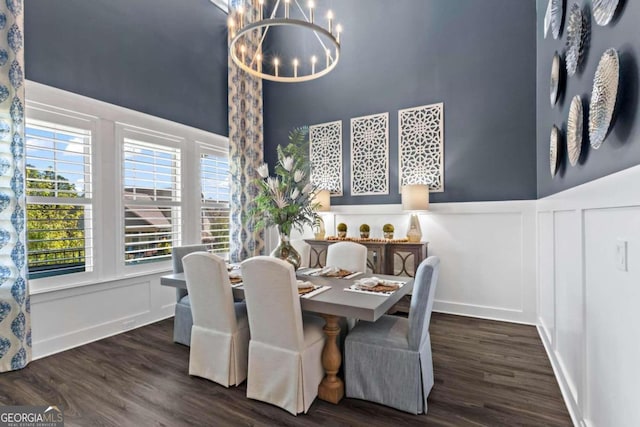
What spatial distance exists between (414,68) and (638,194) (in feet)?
12.1

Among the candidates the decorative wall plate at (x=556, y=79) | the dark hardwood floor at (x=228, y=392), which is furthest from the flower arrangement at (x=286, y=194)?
the decorative wall plate at (x=556, y=79)

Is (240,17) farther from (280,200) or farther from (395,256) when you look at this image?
(395,256)

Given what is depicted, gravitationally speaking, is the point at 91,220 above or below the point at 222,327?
above

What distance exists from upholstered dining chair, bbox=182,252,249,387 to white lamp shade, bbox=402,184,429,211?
2313mm

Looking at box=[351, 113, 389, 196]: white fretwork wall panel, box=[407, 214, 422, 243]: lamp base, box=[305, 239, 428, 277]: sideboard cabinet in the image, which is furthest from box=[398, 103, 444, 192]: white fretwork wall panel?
box=[305, 239, 428, 277]: sideboard cabinet

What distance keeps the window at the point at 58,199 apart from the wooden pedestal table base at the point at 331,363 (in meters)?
2.69

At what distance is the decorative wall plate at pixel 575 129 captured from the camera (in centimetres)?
177

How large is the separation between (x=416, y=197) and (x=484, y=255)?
1.08m

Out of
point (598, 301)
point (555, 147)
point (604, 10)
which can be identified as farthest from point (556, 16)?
point (598, 301)

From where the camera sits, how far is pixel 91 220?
328 centimetres

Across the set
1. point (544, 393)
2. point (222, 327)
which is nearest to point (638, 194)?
point (544, 393)

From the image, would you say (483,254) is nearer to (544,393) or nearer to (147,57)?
(544,393)

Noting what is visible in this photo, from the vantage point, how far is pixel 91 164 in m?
3.27

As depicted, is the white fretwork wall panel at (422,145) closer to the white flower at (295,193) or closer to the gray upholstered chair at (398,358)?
the white flower at (295,193)
